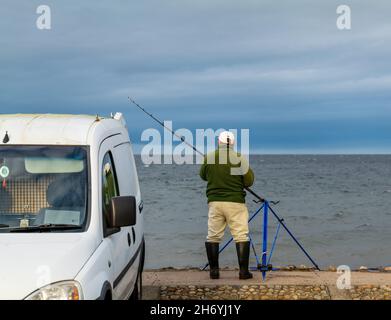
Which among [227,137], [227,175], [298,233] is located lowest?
[298,233]

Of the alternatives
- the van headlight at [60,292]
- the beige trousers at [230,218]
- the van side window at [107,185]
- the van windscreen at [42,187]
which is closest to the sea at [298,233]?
the beige trousers at [230,218]

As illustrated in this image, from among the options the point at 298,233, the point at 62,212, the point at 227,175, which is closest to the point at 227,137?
the point at 227,175

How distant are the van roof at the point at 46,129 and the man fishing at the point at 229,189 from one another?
3364 mm

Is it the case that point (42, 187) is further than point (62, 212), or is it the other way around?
point (42, 187)

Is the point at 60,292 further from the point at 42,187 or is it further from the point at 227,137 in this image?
the point at 227,137

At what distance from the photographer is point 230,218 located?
9562 mm

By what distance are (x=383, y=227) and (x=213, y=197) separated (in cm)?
1923

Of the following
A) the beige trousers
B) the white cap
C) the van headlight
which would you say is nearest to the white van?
the van headlight

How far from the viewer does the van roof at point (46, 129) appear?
19.7 feet

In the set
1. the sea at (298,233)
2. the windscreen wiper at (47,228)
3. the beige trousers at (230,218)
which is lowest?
the sea at (298,233)

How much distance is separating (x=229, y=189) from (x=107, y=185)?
11.5 feet

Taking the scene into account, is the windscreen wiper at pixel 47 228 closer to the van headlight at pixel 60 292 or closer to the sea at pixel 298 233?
the van headlight at pixel 60 292
